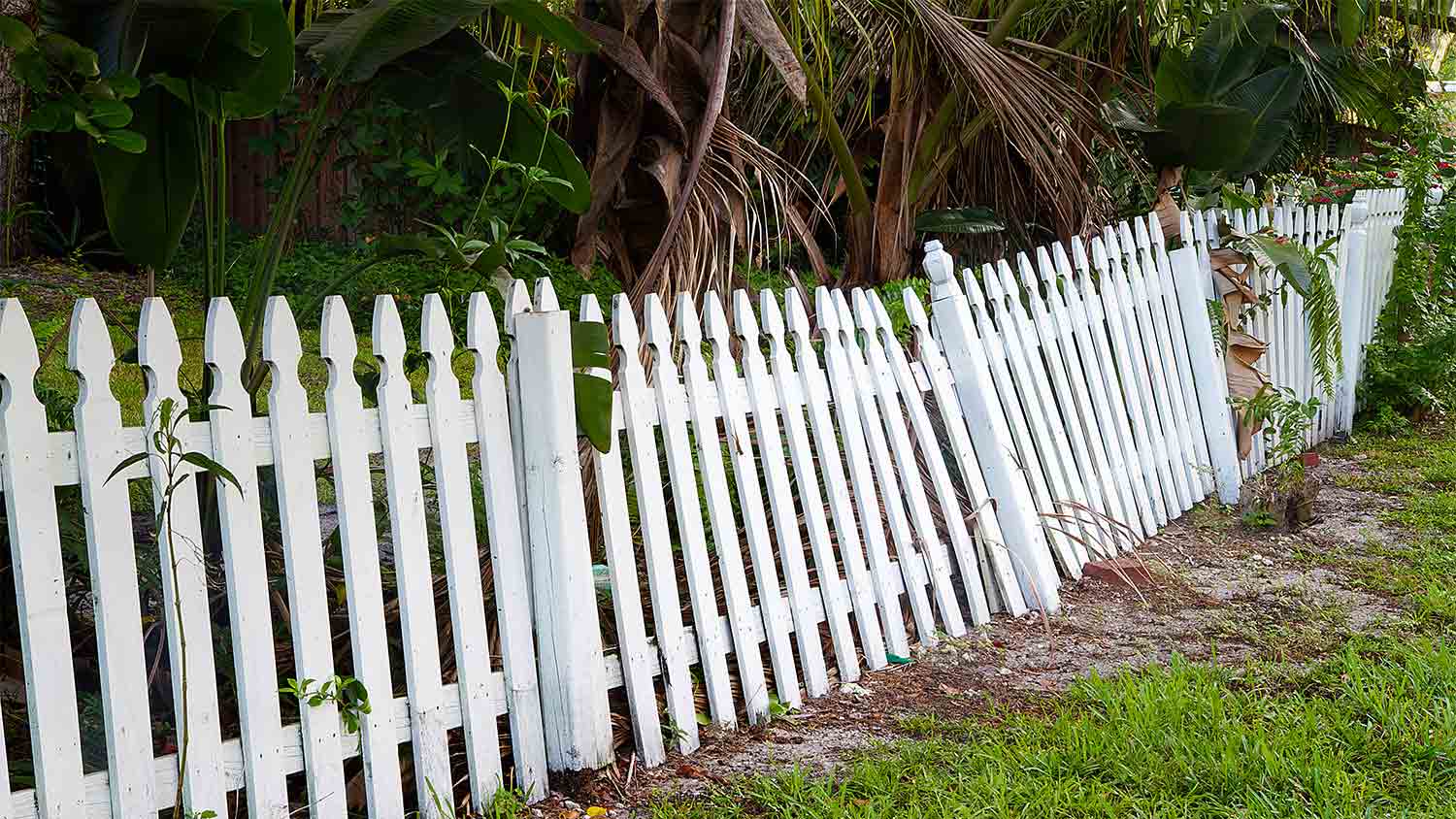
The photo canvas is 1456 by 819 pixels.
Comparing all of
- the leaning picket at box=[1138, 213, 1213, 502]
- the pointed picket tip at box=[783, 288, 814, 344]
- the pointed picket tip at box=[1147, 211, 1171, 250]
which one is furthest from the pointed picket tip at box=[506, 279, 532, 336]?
the pointed picket tip at box=[1147, 211, 1171, 250]

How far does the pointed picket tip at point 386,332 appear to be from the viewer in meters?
2.64

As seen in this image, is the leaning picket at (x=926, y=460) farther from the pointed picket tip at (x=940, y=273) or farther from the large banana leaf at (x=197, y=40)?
the large banana leaf at (x=197, y=40)

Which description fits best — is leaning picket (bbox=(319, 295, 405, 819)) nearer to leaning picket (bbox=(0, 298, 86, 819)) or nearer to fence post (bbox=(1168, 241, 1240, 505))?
leaning picket (bbox=(0, 298, 86, 819))

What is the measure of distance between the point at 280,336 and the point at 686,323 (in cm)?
104

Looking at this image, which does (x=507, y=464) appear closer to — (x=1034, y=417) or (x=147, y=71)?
(x=147, y=71)

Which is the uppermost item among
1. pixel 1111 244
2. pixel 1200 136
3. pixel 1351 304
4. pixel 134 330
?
pixel 1200 136

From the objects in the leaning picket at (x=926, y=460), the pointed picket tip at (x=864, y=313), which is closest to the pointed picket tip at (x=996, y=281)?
the leaning picket at (x=926, y=460)

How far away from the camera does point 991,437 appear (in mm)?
4152

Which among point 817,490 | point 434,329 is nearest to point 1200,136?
point 817,490

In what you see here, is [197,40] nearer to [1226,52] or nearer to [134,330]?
[134,330]

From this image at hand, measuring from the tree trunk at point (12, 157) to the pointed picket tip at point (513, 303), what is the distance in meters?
1.40

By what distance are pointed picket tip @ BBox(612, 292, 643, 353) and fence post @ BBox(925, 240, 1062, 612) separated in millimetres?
1427

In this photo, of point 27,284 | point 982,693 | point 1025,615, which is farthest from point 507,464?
point 27,284

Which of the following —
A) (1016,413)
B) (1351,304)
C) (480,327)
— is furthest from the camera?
(1351,304)
